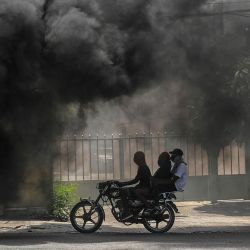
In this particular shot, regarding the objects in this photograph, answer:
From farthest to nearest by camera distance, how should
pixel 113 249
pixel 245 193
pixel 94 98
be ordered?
pixel 245 193, pixel 94 98, pixel 113 249

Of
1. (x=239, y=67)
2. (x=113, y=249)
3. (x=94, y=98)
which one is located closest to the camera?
(x=113, y=249)

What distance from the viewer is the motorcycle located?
10148 millimetres

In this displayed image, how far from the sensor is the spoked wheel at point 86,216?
33.4ft

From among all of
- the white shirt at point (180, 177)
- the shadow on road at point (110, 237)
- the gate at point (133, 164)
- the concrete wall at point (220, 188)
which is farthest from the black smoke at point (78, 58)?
the concrete wall at point (220, 188)

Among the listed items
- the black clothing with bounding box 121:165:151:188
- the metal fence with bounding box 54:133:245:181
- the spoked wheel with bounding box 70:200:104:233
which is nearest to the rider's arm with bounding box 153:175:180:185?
the black clothing with bounding box 121:165:151:188

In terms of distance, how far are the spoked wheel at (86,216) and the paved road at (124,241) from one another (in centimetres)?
17

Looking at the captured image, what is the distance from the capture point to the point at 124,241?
9.19 m

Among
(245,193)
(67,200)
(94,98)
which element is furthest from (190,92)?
(245,193)

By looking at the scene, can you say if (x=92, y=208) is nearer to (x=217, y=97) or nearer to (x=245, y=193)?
(x=217, y=97)

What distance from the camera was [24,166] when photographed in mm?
10664

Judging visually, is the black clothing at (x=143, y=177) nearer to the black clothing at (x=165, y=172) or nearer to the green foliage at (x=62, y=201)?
the black clothing at (x=165, y=172)

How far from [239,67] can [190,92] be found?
5.53 ft

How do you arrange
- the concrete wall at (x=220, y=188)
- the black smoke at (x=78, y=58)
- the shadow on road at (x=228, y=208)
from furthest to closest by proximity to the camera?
the concrete wall at (x=220, y=188), the shadow on road at (x=228, y=208), the black smoke at (x=78, y=58)

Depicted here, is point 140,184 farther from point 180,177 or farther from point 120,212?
point 180,177
